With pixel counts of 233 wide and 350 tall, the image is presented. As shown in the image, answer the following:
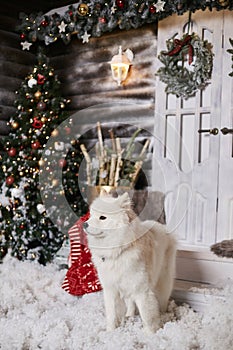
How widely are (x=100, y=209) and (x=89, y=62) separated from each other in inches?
124

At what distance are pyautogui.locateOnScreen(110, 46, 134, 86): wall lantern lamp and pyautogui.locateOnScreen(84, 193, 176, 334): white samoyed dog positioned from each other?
2.56 m

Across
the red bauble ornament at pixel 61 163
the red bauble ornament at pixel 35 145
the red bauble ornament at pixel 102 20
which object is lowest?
the red bauble ornament at pixel 61 163

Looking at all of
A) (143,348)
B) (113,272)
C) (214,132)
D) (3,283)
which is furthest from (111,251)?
(214,132)

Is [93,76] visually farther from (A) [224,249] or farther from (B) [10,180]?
(A) [224,249]

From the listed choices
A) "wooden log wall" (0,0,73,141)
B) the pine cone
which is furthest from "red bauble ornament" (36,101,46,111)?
the pine cone

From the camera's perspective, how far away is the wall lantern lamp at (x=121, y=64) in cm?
492

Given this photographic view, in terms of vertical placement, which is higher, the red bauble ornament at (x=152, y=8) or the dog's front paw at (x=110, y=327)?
the red bauble ornament at (x=152, y=8)

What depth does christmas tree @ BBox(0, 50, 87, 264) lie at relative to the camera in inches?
178

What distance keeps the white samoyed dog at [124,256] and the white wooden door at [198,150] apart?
5.32ft

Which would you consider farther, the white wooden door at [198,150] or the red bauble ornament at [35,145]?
the red bauble ornament at [35,145]

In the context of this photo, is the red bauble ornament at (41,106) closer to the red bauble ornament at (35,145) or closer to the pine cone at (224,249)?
the red bauble ornament at (35,145)

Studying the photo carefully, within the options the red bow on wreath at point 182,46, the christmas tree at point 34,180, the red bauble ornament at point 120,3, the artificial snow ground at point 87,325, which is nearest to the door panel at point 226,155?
the red bow on wreath at point 182,46

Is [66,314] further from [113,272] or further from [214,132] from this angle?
[214,132]

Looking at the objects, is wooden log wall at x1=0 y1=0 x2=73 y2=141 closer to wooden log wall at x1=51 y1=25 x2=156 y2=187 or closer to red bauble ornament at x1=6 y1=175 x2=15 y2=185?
wooden log wall at x1=51 y1=25 x2=156 y2=187
